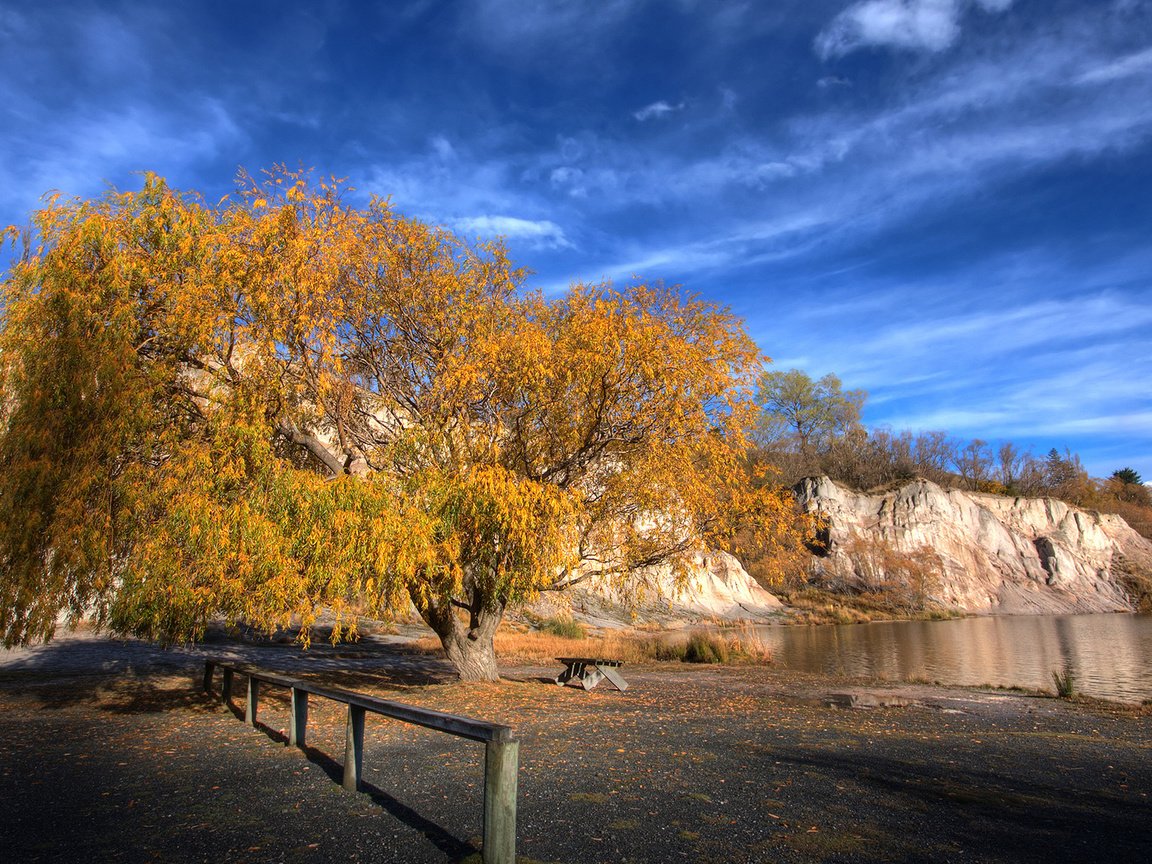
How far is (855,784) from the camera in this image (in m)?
6.95

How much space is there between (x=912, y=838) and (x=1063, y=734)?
7.42 m

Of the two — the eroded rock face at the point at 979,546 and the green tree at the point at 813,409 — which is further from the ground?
the green tree at the point at 813,409

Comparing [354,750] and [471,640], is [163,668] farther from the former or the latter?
[354,750]

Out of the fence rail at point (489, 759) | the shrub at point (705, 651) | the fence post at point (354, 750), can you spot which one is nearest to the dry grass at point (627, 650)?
the shrub at point (705, 651)

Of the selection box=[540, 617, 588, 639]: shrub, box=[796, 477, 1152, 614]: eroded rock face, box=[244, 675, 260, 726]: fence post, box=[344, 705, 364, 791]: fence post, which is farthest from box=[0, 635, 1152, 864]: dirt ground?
box=[796, 477, 1152, 614]: eroded rock face

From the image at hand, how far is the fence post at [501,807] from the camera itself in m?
4.42

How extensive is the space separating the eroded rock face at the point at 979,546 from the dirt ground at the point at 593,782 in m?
51.9

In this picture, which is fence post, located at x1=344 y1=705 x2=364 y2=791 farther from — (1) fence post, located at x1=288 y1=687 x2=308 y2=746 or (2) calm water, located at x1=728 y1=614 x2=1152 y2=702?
(2) calm water, located at x1=728 y1=614 x2=1152 y2=702

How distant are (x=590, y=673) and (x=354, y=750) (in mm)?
9368

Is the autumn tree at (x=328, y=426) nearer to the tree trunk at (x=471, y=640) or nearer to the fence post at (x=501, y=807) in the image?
the tree trunk at (x=471, y=640)

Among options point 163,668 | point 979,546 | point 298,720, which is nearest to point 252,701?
point 298,720

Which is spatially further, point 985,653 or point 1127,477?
point 1127,477

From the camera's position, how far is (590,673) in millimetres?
15430

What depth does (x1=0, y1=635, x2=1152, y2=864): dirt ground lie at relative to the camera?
5.17 metres
